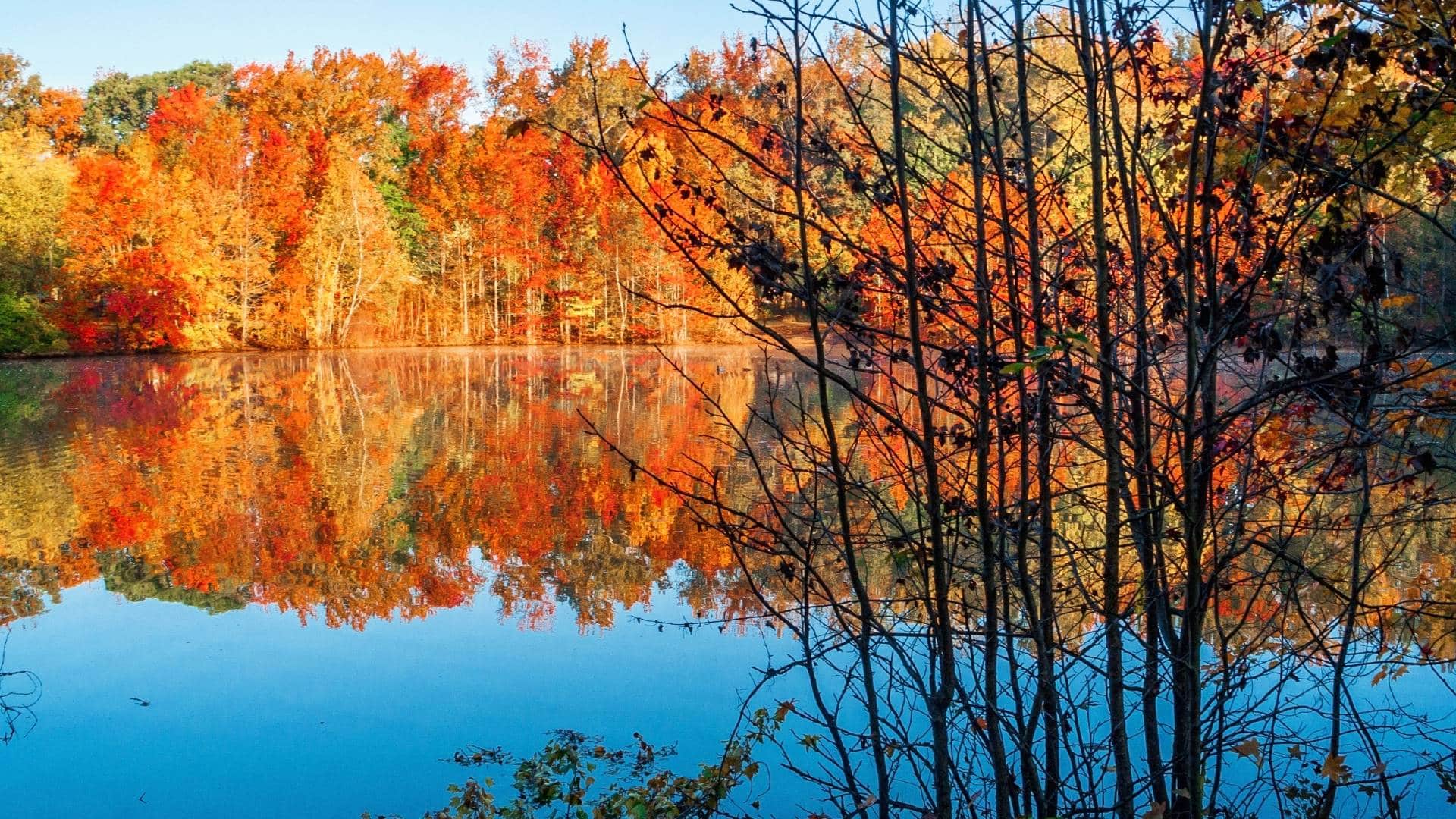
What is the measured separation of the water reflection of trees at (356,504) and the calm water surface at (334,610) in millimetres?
41

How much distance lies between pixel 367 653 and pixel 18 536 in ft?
15.3

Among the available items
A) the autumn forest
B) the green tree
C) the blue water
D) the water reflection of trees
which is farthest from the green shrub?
the blue water

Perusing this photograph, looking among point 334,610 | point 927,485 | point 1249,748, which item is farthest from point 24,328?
point 1249,748

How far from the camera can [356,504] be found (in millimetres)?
11234

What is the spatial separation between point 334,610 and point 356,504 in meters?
3.64

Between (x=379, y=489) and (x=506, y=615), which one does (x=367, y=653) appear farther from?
(x=379, y=489)

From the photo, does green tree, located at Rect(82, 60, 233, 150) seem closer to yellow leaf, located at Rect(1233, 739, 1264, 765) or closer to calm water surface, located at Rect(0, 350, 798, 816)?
calm water surface, located at Rect(0, 350, 798, 816)

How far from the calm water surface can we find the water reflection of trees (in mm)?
41

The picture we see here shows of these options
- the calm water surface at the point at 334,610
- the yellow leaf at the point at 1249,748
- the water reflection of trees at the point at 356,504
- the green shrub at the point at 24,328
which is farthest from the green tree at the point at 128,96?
the yellow leaf at the point at 1249,748

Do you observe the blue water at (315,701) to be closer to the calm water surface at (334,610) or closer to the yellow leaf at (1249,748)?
the calm water surface at (334,610)

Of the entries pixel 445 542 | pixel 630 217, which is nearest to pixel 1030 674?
pixel 445 542

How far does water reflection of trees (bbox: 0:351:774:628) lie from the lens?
8258 millimetres

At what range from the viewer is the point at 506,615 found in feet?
24.8

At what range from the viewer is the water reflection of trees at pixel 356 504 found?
8.26m
